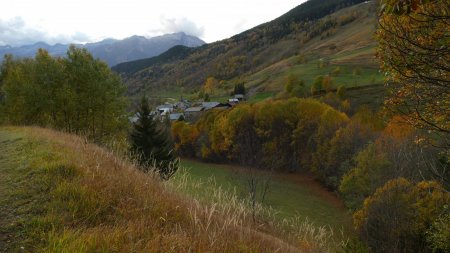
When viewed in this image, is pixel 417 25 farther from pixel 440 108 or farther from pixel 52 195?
pixel 52 195

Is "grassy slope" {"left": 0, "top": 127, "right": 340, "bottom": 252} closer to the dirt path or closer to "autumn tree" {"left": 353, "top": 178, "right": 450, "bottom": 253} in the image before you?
the dirt path

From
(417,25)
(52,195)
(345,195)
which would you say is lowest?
(345,195)

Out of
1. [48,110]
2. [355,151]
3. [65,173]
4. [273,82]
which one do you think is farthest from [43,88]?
[273,82]

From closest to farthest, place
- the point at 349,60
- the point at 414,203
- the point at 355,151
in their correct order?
1. the point at 414,203
2. the point at 355,151
3. the point at 349,60

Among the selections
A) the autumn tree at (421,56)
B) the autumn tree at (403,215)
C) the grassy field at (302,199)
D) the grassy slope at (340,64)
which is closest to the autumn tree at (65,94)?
the grassy field at (302,199)

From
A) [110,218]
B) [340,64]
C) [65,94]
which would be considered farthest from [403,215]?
[340,64]

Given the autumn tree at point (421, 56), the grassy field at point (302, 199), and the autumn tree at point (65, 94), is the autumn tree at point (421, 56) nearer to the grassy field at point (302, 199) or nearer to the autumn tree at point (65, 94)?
the grassy field at point (302, 199)

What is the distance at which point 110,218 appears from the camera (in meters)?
4.29

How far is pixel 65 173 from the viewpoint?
588 centimetres

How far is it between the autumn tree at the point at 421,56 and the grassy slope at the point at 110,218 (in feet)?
11.6

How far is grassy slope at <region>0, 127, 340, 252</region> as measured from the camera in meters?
3.60

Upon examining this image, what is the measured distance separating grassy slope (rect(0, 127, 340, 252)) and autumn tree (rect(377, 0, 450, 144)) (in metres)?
3.54

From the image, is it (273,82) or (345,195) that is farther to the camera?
(273,82)

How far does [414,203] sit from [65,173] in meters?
24.1
